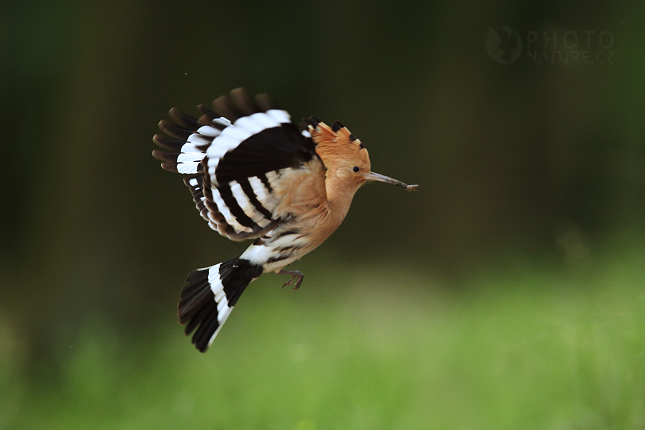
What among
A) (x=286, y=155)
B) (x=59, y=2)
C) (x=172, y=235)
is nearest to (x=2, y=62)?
(x=59, y=2)

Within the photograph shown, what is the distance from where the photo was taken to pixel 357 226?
3.64m

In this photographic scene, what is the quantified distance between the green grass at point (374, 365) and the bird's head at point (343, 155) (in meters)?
1.60

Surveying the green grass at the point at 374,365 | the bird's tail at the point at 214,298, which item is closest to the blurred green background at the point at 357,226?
the green grass at the point at 374,365

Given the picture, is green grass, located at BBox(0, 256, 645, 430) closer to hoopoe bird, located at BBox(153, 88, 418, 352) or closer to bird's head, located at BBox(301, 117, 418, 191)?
hoopoe bird, located at BBox(153, 88, 418, 352)

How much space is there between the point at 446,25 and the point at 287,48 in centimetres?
112

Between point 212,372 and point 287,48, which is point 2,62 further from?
point 212,372

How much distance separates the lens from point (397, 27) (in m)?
3.74

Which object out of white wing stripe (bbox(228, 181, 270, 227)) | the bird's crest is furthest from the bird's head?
white wing stripe (bbox(228, 181, 270, 227))

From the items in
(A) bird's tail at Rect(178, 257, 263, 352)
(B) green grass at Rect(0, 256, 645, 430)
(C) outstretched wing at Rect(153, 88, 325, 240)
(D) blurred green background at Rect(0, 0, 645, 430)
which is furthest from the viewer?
(D) blurred green background at Rect(0, 0, 645, 430)

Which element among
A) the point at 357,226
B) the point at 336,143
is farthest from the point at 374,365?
the point at 336,143

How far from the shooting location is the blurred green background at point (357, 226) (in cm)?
246

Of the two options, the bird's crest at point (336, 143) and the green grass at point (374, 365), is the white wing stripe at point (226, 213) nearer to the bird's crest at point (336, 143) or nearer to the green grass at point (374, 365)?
the bird's crest at point (336, 143)

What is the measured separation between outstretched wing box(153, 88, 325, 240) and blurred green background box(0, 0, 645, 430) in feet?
5.38

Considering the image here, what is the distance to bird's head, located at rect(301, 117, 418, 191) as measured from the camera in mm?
850
